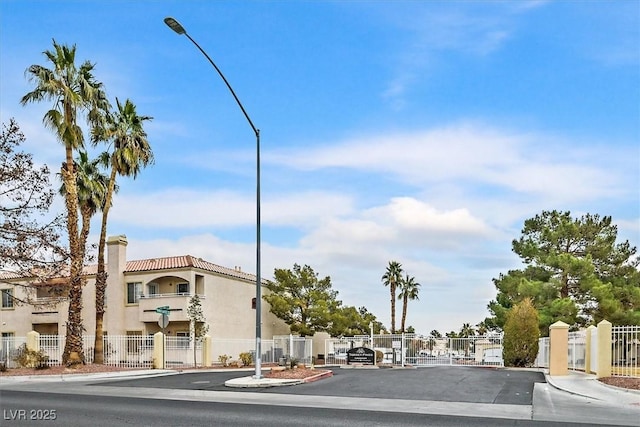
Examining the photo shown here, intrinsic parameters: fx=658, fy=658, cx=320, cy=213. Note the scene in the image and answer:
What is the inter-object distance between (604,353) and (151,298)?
105 feet

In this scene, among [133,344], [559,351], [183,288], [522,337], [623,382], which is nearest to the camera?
[623,382]

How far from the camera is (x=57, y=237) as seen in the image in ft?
85.1

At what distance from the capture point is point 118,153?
113ft

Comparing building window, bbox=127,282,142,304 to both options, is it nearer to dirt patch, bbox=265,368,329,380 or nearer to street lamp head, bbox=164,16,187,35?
dirt patch, bbox=265,368,329,380

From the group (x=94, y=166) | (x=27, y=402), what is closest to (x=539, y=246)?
(x=94, y=166)

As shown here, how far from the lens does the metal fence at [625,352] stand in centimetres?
2026

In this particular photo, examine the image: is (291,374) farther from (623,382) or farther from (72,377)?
(623,382)

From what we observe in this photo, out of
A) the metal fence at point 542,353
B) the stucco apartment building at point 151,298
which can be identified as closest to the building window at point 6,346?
the stucco apartment building at point 151,298

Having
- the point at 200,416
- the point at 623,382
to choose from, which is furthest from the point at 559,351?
the point at 200,416

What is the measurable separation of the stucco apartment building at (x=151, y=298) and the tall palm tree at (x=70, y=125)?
45.3 feet

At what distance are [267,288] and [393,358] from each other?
18025 millimetres

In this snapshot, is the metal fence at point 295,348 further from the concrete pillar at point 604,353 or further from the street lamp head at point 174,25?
the street lamp head at point 174,25

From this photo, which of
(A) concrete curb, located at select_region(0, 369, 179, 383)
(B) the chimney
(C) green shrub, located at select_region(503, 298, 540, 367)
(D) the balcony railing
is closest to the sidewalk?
(C) green shrub, located at select_region(503, 298, 540, 367)

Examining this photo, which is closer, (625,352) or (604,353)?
(604,353)
